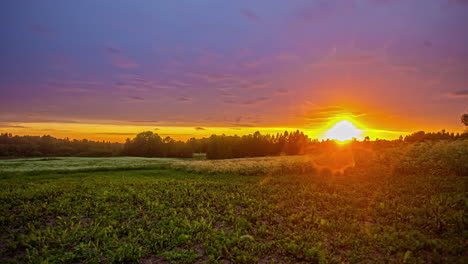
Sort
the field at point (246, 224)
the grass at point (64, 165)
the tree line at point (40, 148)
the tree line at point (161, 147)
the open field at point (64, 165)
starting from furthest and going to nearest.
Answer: the tree line at point (161, 147) < the tree line at point (40, 148) < the open field at point (64, 165) < the grass at point (64, 165) < the field at point (246, 224)

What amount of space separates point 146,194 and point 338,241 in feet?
→ 34.2

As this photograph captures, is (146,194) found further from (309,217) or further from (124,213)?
(309,217)

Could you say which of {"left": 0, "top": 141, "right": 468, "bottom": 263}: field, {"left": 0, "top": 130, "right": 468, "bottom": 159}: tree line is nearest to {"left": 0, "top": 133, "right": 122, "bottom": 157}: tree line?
{"left": 0, "top": 130, "right": 468, "bottom": 159}: tree line

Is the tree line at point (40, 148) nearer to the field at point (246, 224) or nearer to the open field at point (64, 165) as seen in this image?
the open field at point (64, 165)

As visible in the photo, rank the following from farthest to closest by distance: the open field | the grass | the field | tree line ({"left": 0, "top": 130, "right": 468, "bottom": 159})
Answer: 1. tree line ({"left": 0, "top": 130, "right": 468, "bottom": 159})
2. the open field
3. the grass
4. the field

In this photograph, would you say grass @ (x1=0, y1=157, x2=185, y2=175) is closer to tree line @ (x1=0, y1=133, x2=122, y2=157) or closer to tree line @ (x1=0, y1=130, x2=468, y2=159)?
tree line @ (x1=0, y1=133, x2=122, y2=157)

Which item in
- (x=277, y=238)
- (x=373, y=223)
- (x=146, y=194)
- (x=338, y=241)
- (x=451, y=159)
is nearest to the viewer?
(x=338, y=241)

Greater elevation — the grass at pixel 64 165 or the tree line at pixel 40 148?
the tree line at pixel 40 148

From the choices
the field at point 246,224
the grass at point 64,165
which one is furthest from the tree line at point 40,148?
the field at point 246,224

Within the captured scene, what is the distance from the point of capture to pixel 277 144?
83375mm

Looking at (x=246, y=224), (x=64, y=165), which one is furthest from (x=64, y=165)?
(x=246, y=224)

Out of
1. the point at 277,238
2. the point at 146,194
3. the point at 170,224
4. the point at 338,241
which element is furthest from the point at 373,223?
the point at 146,194

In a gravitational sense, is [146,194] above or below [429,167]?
below

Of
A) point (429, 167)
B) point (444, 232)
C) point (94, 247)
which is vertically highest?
point (429, 167)
